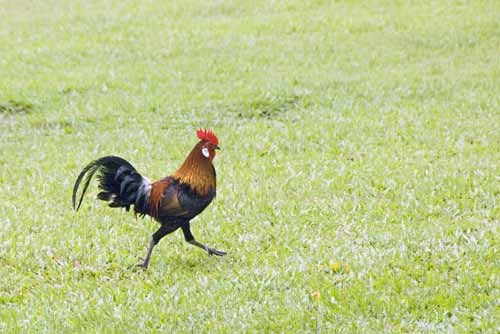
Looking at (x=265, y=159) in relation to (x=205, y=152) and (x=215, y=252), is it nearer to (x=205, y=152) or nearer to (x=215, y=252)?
(x=215, y=252)

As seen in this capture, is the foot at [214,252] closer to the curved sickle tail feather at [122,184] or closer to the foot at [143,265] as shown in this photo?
the foot at [143,265]

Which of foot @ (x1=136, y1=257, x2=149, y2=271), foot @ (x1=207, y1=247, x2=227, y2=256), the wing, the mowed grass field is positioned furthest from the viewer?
foot @ (x1=207, y1=247, x2=227, y2=256)

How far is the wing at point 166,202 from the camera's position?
22.5 feet

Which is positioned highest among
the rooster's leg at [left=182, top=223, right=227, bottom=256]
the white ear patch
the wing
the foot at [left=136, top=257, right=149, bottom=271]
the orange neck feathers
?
the white ear patch

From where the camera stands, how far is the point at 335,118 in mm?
12664

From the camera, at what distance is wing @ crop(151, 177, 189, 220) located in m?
6.87

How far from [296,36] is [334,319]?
1256 cm

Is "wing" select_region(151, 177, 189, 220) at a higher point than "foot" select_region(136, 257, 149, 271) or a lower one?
higher

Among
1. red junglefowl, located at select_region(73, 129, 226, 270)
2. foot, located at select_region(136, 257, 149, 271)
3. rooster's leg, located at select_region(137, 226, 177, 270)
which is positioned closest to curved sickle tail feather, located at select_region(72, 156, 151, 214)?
red junglefowl, located at select_region(73, 129, 226, 270)

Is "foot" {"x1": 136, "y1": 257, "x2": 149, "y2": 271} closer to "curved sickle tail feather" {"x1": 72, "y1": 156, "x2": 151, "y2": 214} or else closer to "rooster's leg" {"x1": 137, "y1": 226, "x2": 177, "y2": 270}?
"rooster's leg" {"x1": 137, "y1": 226, "x2": 177, "y2": 270}

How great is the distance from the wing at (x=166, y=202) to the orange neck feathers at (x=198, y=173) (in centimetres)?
13

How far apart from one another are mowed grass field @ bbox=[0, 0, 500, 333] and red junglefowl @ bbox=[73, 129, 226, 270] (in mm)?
597

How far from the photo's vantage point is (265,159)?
10.8m

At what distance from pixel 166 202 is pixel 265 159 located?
159 inches
